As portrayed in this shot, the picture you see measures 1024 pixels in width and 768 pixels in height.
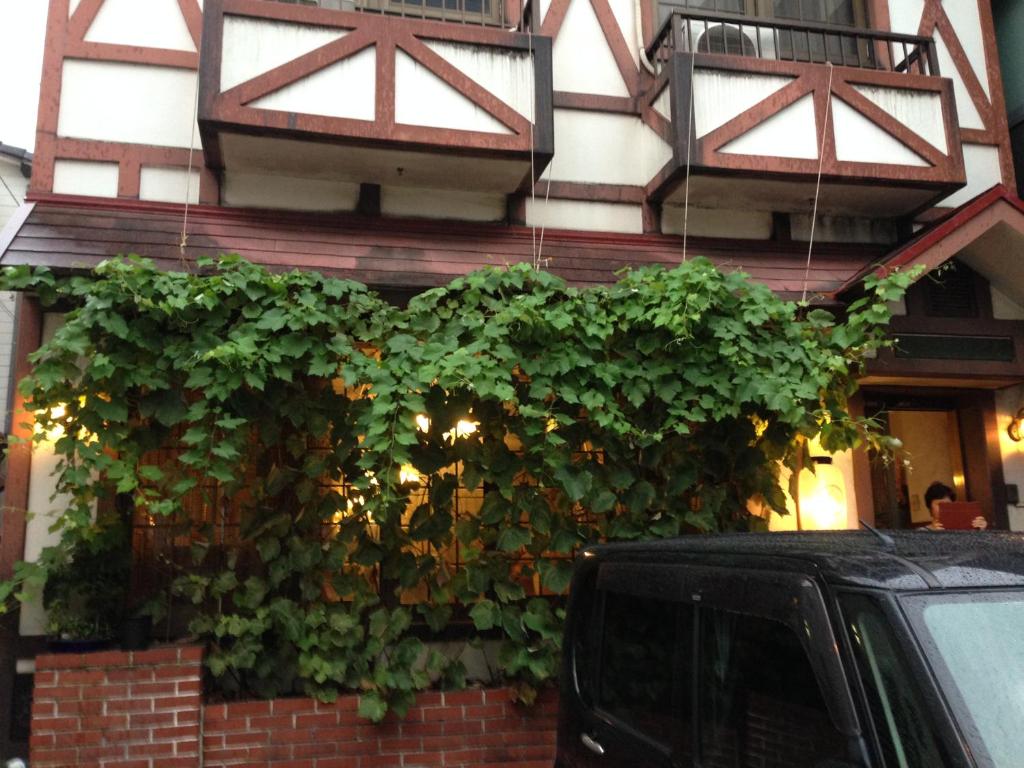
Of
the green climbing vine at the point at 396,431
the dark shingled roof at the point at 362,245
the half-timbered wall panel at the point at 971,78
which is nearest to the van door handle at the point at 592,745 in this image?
the green climbing vine at the point at 396,431

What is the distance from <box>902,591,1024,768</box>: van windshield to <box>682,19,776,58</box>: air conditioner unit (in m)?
6.98

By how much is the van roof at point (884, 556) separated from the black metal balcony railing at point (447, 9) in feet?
20.1

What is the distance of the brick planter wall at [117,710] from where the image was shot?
17.0ft

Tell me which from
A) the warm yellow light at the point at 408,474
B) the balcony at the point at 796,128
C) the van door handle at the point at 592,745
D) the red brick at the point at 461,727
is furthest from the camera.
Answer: the balcony at the point at 796,128

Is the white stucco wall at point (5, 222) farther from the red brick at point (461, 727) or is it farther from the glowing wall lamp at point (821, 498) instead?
the glowing wall lamp at point (821, 498)

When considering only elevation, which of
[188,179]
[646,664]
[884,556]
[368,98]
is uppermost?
[368,98]

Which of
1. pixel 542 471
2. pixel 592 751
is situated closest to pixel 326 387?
pixel 542 471

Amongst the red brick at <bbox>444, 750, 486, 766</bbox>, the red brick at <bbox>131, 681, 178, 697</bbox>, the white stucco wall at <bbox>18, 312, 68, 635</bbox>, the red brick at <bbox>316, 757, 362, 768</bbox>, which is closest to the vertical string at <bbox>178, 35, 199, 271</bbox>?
the white stucco wall at <bbox>18, 312, 68, 635</bbox>

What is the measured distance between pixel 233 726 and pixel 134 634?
943 mm

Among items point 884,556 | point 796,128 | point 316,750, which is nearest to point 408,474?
point 316,750

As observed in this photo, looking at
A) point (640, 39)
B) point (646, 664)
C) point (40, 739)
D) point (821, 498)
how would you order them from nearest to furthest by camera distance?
1. point (646, 664)
2. point (40, 739)
3. point (821, 498)
4. point (640, 39)

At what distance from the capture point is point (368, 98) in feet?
21.1

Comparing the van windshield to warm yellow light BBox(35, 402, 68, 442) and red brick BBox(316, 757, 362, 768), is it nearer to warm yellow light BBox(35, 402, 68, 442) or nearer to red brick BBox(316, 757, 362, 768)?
red brick BBox(316, 757, 362, 768)

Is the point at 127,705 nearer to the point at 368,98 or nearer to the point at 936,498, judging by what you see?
the point at 368,98
